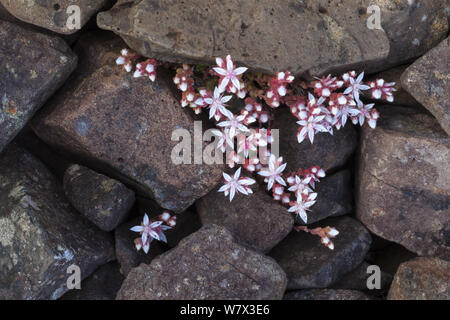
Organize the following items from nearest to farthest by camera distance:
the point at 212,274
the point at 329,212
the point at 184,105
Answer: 1. the point at 212,274
2. the point at 184,105
3. the point at 329,212

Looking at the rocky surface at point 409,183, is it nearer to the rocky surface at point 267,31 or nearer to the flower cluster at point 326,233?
the flower cluster at point 326,233

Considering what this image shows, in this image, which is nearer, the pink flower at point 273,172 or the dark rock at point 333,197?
the pink flower at point 273,172

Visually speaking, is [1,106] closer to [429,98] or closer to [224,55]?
[224,55]

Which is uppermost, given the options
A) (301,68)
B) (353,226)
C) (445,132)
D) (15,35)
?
(15,35)

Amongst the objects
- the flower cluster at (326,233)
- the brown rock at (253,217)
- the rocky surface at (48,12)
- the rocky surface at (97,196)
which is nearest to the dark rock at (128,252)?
the rocky surface at (97,196)

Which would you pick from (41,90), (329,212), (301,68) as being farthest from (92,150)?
(329,212)

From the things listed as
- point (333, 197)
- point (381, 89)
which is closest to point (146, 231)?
point (333, 197)
